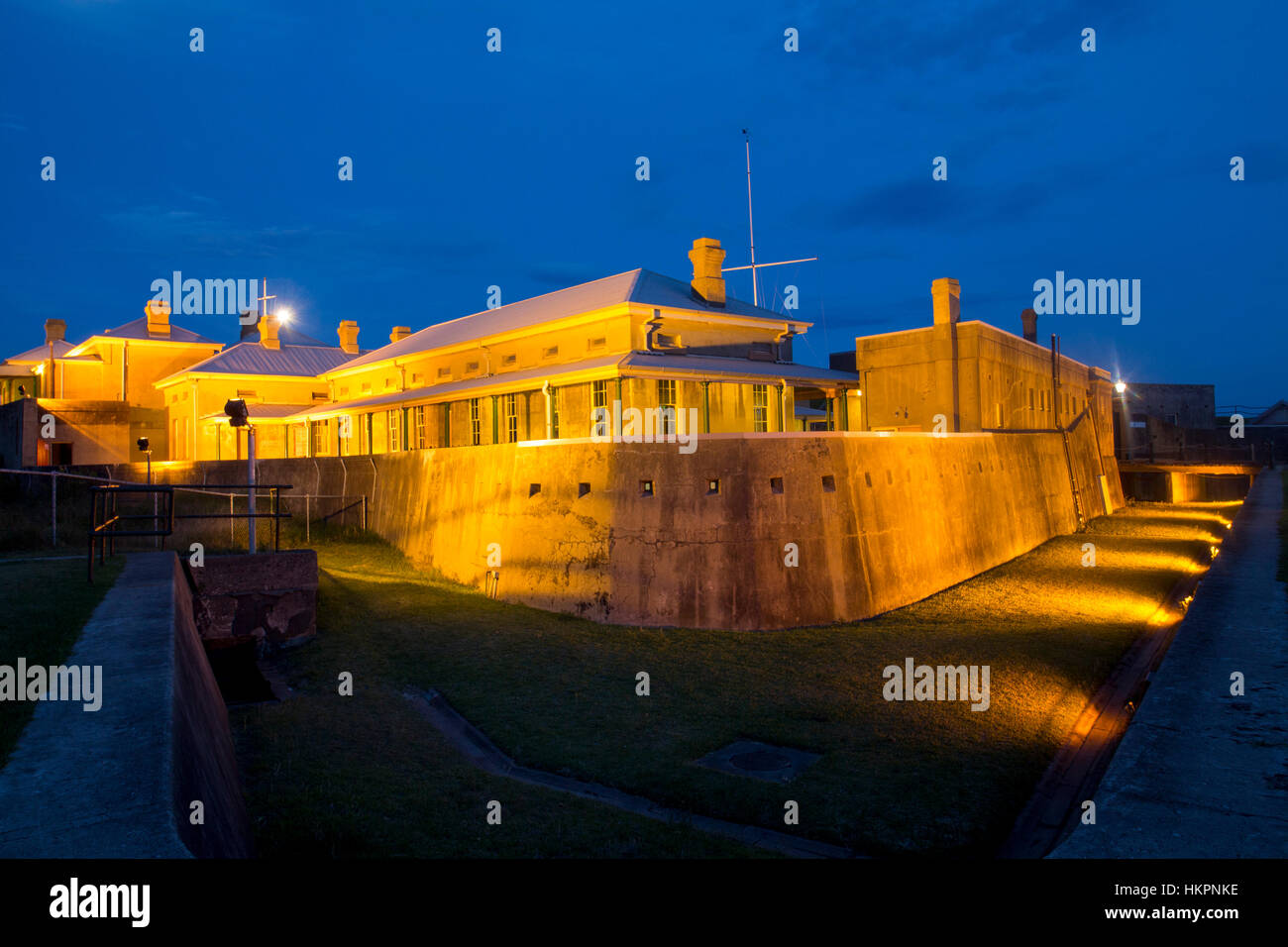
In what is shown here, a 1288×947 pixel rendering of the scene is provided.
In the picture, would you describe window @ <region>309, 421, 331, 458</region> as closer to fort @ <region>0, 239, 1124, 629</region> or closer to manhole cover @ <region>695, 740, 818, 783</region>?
fort @ <region>0, 239, 1124, 629</region>

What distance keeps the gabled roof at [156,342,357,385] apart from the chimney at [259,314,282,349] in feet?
1.35

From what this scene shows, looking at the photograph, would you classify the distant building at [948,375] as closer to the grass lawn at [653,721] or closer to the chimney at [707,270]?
the chimney at [707,270]

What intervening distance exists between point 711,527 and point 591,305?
13899 mm

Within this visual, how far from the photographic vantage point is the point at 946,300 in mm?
33281

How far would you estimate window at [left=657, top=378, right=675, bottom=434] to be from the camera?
26.5 m

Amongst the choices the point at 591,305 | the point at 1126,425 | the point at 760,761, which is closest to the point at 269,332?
the point at 591,305

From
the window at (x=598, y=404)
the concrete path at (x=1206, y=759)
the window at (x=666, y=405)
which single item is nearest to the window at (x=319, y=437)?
the window at (x=598, y=404)

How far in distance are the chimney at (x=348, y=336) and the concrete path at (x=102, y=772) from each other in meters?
45.7

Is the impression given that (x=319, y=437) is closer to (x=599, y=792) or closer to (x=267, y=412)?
(x=267, y=412)

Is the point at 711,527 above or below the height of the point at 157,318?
below

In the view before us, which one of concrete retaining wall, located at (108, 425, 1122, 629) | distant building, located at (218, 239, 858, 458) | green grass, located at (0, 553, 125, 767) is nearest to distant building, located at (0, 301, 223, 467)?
distant building, located at (218, 239, 858, 458)

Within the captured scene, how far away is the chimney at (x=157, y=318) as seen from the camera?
4881 cm

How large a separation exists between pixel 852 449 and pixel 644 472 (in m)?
4.92
